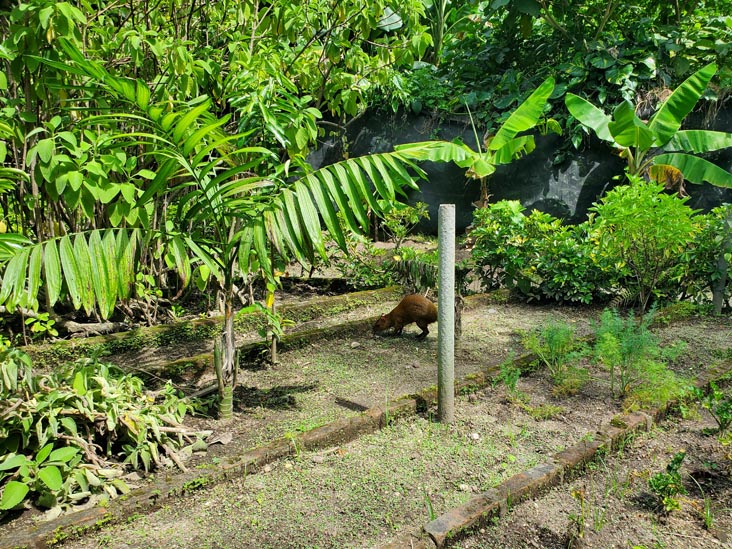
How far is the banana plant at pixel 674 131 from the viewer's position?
483cm

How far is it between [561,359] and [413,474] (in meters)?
1.67

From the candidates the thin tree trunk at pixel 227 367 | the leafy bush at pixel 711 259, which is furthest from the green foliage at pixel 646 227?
the thin tree trunk at pixel 227 367

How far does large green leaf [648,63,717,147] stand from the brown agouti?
2541mm

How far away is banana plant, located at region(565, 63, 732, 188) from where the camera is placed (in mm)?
4832

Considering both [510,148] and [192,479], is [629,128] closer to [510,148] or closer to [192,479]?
[510,148]

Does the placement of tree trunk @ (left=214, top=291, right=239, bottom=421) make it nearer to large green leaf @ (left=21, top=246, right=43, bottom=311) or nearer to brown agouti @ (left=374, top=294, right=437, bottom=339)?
large green leaf @ (left=21, top=246, right=43, bottom=311)

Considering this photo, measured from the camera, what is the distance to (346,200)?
2979mm

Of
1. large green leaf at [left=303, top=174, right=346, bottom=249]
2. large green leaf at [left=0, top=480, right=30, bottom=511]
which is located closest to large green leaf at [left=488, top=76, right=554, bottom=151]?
large green leaf at [left=303, top=174, right=346, bottom=249]

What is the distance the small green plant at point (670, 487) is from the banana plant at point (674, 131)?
10.3 ft

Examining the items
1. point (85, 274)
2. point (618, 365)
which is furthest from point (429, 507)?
point (618, 365)

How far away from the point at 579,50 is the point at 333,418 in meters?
8.65

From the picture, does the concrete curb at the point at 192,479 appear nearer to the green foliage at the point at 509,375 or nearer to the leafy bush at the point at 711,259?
the green foliage at the point at 509,375

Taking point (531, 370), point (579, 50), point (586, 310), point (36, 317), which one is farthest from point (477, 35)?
Answer: point (36, 317)

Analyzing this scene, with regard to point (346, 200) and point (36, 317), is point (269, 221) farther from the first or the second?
point (36, 317)
